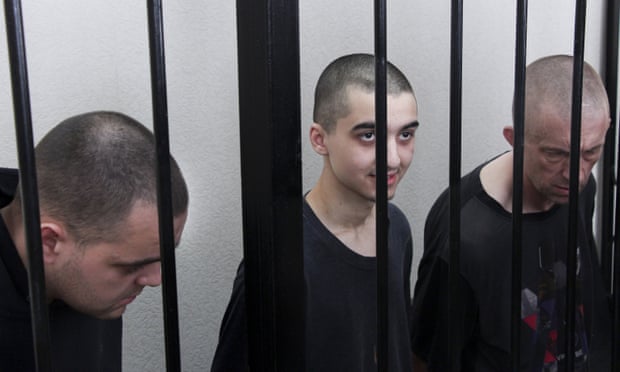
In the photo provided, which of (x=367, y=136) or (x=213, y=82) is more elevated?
(x=213, y=82)

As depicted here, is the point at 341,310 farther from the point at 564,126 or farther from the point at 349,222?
the point at 564,126

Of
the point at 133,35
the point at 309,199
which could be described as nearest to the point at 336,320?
the point at 309,199

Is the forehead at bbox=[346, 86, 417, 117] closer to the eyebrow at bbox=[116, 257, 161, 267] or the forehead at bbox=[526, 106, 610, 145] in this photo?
the forehead at bbox=[526, 106, 610, 145]

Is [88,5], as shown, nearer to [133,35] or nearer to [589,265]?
[133,35]

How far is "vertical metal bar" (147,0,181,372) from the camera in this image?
63cm

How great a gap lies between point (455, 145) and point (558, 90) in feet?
2.45

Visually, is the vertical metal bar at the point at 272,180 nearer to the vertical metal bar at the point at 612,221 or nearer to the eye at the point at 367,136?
the vertical metal bar at the point at 612,221

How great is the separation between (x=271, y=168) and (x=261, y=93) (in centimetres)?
8

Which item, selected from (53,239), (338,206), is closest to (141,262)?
(53,239)

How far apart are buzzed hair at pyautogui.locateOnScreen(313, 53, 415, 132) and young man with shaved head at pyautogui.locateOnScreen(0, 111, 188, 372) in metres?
0.41

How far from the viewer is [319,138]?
133 centimetres

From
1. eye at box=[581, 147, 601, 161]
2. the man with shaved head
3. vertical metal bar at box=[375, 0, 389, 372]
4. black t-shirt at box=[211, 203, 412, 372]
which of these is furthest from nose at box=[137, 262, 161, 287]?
eye at box=[581, 147, 601, 161]

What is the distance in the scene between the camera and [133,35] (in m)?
1.39

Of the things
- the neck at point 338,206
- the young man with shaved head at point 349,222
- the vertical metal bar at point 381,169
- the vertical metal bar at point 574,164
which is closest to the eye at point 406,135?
the young man with shaved head at point 349,222
